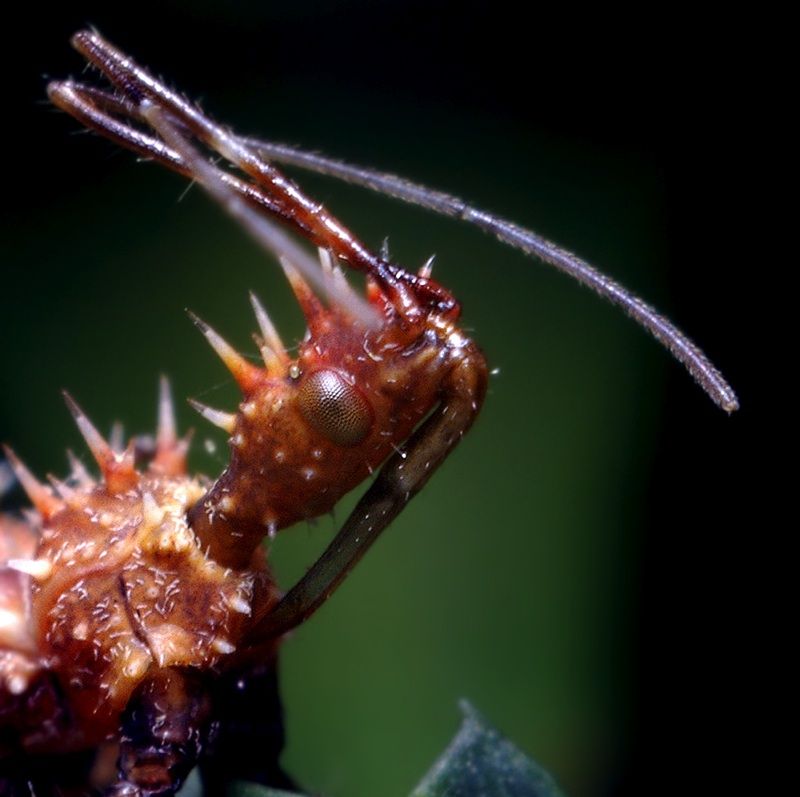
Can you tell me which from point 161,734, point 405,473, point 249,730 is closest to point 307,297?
point 405,473

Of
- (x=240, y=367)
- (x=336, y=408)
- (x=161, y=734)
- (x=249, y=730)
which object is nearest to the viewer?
(x=336, y=408)

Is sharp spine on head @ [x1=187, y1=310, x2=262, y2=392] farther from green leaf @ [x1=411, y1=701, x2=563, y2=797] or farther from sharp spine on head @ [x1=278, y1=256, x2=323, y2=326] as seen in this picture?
green leaf @ [x1=411, y1=701, x2=563, y2=797]

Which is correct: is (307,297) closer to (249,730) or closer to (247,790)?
(247,790)

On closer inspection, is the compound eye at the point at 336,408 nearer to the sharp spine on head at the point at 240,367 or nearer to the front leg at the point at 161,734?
the sharp spine on head at the point at 240,367

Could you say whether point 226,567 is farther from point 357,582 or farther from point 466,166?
point 466,166

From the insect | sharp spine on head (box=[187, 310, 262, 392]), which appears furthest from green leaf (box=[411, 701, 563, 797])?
sharp spine on head (box=[187, 310, 262, 392])

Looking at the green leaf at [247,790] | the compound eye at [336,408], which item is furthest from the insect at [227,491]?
the green leaf at [247,790]

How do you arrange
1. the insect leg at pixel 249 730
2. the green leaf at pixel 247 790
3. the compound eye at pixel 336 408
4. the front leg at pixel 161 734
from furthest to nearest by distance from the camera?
the insect leg at pixel 249 730 < the front leg at pixel 161 734 < the green leaf at pixel 247 790 < the compound eye at pixel 336 408
